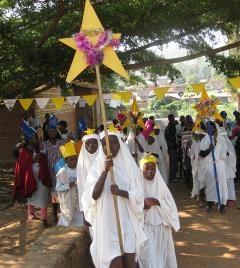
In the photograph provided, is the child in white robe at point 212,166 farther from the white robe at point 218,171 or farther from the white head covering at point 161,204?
the white head covering at point 161,204

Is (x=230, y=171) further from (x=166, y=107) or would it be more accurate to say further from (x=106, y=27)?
(x=166, y=107)

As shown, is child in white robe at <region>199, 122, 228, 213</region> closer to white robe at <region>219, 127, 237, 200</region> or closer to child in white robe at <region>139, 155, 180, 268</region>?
white robe at <region>219, 127, 237, 200</region>

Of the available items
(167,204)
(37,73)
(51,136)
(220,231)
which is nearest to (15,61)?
(37,73)

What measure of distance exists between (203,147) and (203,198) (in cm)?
154

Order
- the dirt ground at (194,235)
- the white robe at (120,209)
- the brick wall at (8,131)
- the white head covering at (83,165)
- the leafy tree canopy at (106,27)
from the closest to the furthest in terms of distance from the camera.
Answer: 1. the white robe at (120,209)
2. the white head covering at (83,165)
3. the dirt ground at (194,235)
4. the leafy tree canopy at (106,27)
5. the brick wall at (8,131)

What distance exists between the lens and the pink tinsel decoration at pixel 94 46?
5094 mm

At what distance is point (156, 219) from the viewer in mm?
5930

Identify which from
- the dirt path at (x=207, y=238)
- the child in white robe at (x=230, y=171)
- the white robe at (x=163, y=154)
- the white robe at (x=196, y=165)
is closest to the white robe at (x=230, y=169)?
the child in white robe at (x=230, y=171)

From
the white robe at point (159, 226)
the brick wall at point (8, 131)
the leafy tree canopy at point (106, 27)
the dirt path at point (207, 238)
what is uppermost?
the leafy tree canopy at point (106, 27)

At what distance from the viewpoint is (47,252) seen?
5.15 metres

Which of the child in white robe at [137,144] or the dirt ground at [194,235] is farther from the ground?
the child in white robe at [137,144]

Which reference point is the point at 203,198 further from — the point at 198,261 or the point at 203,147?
the point at 198,261

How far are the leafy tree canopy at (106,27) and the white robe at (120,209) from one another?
6.18 meters

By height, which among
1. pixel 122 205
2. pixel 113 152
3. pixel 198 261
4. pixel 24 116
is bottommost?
pixel 198 261
